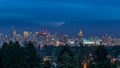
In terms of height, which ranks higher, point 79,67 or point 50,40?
point 50,40

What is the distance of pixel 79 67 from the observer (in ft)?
134

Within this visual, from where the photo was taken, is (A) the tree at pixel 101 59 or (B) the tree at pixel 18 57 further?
(A) the tree at pixel 101 59

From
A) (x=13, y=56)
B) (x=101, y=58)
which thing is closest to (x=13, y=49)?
(x=13, y=56)

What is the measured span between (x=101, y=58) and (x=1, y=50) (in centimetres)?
940

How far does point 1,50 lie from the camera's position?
44906 millimetres

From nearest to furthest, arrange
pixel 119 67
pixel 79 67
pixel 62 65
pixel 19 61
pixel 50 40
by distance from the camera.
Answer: pixel 79 67 < pixel 19 61 < pixel 62 65 < pixel 119 67 < pixel 50 40

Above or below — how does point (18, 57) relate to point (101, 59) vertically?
above

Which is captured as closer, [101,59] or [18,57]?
[18,57]

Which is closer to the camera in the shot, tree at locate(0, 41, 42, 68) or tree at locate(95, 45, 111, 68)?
tree at locate(0, 41, 42, 68)

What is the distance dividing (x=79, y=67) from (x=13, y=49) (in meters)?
6.87

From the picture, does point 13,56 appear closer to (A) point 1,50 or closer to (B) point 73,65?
(A) point 1,50

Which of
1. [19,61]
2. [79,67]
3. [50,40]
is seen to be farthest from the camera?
[50,40]

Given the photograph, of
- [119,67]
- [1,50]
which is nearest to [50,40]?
[119,67]

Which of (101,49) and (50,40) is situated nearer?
(101,49)
